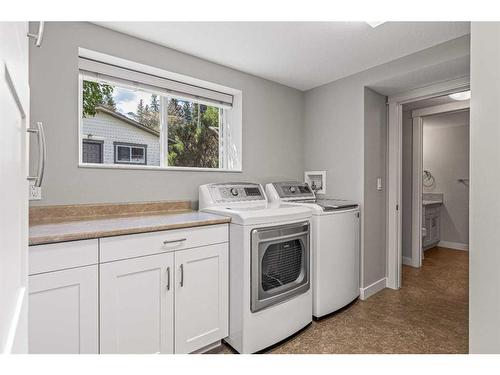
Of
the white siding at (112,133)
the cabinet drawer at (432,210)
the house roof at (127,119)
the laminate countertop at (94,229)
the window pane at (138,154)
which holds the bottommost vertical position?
the cabinet drawer at (432,210)

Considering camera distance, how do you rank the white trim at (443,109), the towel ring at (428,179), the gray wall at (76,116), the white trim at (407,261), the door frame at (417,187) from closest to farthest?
the gray wall at (76,116)
the white trim at (443,109)
the door frame at (417,187)
the white trim at (407,261)
the towel ring at (428,179)

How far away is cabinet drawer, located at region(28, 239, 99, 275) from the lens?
1.09m

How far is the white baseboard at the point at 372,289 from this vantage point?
2.64 metres

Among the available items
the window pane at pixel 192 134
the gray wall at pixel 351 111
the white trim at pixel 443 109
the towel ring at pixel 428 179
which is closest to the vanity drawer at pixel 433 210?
the towel ring at pixel 428 179

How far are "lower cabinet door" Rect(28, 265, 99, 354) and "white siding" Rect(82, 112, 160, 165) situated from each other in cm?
110

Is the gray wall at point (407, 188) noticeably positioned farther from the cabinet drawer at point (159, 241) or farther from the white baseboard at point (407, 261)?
the cabinet drawer at point (159, 241)

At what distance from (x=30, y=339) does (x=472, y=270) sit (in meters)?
1.72

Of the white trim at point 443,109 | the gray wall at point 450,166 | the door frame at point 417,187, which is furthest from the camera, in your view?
the gray wall at point 450,166

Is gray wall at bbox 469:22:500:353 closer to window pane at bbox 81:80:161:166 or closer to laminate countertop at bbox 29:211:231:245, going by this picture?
laminate countertop at bbox 29:211:231:245

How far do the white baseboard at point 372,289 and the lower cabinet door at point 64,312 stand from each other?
2.33 m

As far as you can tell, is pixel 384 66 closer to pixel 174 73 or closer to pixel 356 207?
pixel 356 207

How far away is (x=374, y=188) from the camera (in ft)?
9.16

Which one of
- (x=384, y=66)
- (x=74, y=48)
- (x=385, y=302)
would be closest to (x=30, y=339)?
(x=74, y=48)

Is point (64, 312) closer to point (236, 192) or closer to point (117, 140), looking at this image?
point (117, 140)
